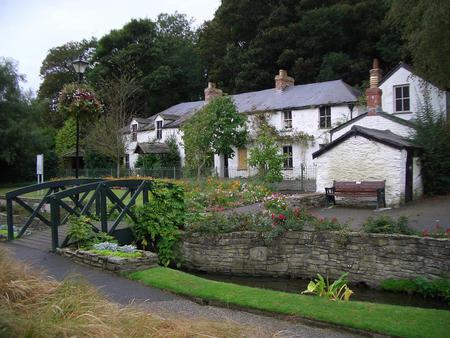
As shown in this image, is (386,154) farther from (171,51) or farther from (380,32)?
(171,51)

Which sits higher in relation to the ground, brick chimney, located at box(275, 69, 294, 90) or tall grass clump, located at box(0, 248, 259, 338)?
brick chimney, located at box(275, 69, 294, 90)

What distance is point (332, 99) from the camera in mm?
30844

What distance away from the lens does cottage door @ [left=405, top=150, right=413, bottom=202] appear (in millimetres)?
18328

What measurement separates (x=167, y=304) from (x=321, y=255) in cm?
552

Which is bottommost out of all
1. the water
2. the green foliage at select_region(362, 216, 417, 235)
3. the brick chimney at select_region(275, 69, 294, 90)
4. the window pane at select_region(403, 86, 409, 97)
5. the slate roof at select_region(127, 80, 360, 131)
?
the water

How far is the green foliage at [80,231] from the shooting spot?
11.1m

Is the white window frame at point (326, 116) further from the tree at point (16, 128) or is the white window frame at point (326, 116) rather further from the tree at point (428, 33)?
the tree at point (16, 128)

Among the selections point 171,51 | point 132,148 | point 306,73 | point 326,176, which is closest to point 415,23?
point 326,176

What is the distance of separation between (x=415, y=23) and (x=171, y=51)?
43.8 meters

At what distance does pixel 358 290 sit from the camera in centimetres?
1077

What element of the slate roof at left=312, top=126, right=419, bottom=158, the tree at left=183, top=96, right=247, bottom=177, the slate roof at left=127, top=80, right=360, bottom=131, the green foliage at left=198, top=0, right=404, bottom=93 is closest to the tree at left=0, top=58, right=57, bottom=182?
the slate roof at left=127, top=80, right=360, bottom=131

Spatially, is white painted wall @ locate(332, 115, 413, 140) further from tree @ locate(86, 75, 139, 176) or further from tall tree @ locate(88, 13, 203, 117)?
tall tree @ locate(88, 13, 203, 117)

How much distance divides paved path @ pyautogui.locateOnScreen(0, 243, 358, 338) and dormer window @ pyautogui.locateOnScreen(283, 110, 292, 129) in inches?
969

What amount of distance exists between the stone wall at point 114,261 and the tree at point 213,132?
1968cm
